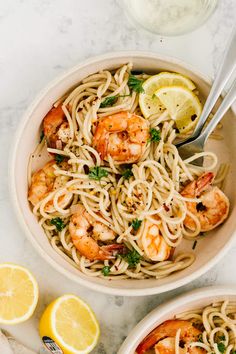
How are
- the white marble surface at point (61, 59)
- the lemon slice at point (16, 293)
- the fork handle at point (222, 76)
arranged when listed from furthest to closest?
1. the white marble surface at point (61, 59)
2. the lemon slice at point (16, 293)
3. the fork handle at point (222, 76)

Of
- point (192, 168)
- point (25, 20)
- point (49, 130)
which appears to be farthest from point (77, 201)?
point (25, 20)

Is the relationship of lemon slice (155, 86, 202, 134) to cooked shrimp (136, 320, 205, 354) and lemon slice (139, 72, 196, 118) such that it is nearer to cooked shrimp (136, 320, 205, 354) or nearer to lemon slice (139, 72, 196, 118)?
lemon slice (139, 72, 196, 118)

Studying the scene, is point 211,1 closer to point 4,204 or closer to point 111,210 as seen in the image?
point 111,210

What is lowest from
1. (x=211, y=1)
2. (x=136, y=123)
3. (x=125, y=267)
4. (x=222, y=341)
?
(x=222, y=341)

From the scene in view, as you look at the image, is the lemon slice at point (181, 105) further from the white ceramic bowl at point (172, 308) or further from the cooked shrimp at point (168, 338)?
the cooked shrimp at point (168, 338)

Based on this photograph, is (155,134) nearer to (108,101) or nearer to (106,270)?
(108,101)

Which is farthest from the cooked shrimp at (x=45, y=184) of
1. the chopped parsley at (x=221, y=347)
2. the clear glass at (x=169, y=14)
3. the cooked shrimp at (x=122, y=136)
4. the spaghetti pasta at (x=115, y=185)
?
the chopped parsley at (x=221, y=347)

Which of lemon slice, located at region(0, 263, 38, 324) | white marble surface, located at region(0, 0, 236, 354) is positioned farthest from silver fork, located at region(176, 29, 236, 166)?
lemon slice, located at region(0, 263, 38, 324)
